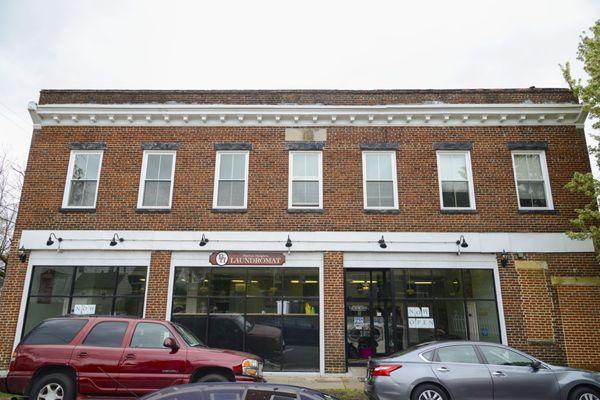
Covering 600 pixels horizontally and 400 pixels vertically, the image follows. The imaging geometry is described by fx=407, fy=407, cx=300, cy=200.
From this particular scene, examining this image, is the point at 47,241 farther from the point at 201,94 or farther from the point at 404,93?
the point at 404,93

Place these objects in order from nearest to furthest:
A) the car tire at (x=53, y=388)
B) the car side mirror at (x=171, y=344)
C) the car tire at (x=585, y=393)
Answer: the car tire at (x=53, y=388)
the car side mirror at (x=171, y=344)
the car tire at (x=585, y=393)

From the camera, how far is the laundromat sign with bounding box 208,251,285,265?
12180 millimetres

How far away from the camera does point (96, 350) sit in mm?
7656

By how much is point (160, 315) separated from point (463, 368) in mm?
8287

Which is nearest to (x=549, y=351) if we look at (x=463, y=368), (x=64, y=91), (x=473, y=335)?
(x=473, y=335)

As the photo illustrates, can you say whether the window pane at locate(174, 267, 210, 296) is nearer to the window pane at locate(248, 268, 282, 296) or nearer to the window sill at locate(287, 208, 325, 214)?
the window pane at locate(248, 268, 282, 296)

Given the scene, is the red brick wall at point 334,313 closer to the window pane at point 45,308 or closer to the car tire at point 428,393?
the car tire at point 428,393

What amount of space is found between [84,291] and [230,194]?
527 cm

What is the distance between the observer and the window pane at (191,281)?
1220 cm

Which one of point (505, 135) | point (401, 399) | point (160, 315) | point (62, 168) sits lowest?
point (401, 399)

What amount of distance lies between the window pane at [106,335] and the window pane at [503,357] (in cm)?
715

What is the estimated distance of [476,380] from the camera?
7.69 metres

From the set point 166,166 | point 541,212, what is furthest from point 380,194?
point 166,166

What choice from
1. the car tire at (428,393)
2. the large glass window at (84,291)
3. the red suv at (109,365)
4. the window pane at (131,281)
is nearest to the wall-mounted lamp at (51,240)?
the large glass window at (84,291)
